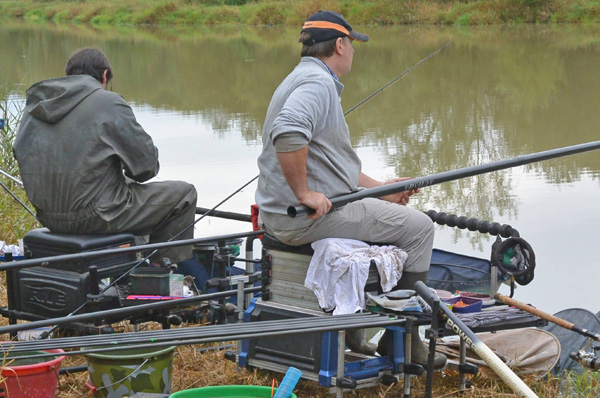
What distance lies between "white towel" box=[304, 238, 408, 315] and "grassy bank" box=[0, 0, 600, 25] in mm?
18268

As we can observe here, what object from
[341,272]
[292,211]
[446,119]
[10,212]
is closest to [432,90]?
[446,119]

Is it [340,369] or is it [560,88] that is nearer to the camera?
[340,369]

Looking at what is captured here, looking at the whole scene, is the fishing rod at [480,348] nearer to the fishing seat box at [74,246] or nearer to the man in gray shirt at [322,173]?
the man in gray shirt at [322,173]

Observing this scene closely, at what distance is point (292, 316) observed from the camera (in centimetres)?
268

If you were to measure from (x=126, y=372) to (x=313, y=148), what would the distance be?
82 centimetres

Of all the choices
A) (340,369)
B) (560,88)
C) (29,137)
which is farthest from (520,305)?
(560,88)

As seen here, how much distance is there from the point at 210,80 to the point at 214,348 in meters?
10.7

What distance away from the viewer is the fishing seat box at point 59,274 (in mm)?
3107

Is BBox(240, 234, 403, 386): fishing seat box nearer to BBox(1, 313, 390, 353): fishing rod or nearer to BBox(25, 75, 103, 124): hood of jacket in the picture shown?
BBox(1, 313, 390, 353): fishing rod

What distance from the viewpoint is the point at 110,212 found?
3.32 m

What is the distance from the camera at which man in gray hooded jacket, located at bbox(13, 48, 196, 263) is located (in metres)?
3.26

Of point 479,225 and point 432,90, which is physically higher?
point 479,225

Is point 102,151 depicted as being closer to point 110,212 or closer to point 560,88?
point 110,212

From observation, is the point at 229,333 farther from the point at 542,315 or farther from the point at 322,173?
the point at 542,315
